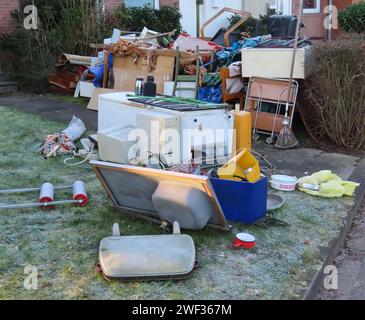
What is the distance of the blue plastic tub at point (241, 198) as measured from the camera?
3.94 m

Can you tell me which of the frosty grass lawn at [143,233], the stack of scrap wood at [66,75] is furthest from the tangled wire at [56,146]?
the stack of scrap wood at [66,75]

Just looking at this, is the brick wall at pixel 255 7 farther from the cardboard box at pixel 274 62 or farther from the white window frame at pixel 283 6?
the cardboard box at pixel 274 62

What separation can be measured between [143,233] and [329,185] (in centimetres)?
215

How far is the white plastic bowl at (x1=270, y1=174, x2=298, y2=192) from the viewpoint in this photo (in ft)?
16.3

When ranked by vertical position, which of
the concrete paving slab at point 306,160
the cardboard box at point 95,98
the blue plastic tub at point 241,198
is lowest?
the concrete paving slab at point 306,160

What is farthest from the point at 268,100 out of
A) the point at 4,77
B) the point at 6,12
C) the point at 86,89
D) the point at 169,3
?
the point at 169,3

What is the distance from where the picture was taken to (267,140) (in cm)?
700

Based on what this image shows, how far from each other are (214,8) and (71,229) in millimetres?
12317

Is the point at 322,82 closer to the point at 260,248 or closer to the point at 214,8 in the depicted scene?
the point at 260,248

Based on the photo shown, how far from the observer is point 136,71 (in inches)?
332

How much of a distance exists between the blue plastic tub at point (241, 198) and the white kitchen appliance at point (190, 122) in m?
0.57

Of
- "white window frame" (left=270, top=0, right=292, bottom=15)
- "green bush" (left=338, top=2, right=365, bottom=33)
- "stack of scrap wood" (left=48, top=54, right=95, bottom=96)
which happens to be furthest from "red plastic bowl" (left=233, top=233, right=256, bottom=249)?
"white window frame" (left=270, top=0, right=292, bottom=15)

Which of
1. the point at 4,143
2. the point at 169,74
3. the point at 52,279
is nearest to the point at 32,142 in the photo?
the point at 4,143

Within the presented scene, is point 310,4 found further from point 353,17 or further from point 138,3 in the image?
point 138,3
